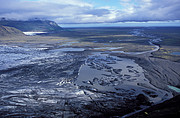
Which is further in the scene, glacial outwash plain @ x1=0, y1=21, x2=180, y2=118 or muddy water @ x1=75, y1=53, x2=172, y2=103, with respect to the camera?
muddy water @ x1=75, y1=53, x2=172, y2=103

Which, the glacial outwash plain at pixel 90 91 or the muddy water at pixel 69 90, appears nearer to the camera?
the glacial outwash plain at pixel 90 91

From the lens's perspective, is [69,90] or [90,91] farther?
[69,90]

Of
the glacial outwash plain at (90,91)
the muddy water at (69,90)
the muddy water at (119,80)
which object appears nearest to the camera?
the glacial outwash plain at (90,91)

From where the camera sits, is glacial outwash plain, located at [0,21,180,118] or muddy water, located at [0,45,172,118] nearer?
glacial outwash plain, located at [0,21,180,118]

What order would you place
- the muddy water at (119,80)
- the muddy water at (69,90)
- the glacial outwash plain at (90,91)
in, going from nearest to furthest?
1. the glacial outwash plain at (90,91)
2. the muddy water at (69,90)
3. the muddy water at (119,80)

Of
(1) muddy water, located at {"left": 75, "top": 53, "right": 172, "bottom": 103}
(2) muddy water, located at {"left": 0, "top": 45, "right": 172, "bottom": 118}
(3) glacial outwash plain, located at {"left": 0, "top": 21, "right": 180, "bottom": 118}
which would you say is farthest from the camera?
(1) muddy water, located at {"left": 75, "top": 53, "right": 172, "bottom": 103}

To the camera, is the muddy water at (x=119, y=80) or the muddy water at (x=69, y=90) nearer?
the muddy water at (x=69, y=90)

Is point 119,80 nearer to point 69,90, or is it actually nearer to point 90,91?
point 90,91

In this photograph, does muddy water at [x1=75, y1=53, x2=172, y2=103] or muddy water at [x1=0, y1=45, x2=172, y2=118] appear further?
muddy water at [x1=75, y1=53, x2=172, y2=103]

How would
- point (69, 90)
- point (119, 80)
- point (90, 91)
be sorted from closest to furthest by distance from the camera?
point (90, 91), point (69, 90), point (119, 80)

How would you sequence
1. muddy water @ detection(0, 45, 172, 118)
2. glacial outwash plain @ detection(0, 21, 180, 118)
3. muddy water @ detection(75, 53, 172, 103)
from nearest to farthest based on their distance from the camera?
glacial outwash plain @ detection(0, 21, 180, 118) → muddy water @ detection(0, 45, 172, 118) → muddy water @ detection(75, 53, 172, 103)

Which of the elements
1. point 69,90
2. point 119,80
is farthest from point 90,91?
point 119,80
